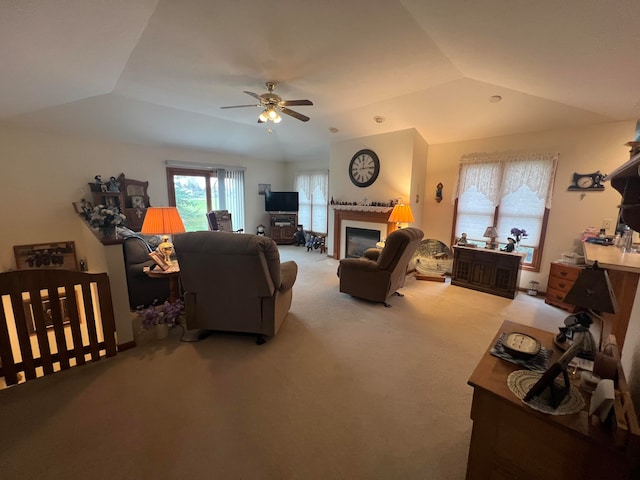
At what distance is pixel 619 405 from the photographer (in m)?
0.91

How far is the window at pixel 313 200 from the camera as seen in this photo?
7.04 metres

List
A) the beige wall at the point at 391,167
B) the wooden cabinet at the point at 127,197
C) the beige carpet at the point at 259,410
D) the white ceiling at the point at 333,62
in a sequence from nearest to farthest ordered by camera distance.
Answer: the beige carpet at the point at 259,410 < the white ceiling at the point at 333,62 < the beige wall at the point at 391,167 < the wooden cabinet at the point at 127,197

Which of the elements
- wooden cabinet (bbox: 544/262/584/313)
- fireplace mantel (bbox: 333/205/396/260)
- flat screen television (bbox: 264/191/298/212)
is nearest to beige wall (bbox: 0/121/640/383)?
fireplace mantel (bbox: 333/205/396/260)

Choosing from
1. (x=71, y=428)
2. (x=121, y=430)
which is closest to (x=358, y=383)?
(x=121, y=430)

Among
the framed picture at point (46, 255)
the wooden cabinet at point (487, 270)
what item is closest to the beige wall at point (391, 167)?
the wooden cabinet at point (487, 270)

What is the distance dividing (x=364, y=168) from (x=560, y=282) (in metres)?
Answer: 3.53

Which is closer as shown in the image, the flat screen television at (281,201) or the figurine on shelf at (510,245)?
the figurine on shelf at (510,245)

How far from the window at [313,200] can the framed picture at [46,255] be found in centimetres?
503

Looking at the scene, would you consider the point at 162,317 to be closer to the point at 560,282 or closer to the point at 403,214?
the point at 403,214

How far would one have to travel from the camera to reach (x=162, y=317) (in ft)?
8.54

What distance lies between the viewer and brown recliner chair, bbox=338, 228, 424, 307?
3221 millimetres

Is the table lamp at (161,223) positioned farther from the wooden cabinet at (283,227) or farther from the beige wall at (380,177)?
the wooden cabinet at (283,227)

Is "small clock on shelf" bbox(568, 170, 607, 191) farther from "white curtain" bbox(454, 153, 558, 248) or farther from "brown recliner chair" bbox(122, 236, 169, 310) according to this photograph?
"brown recliner chair" bbox(122, 236, 169, 310)

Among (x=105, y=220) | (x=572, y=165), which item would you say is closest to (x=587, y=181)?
(x=572, y=165)
